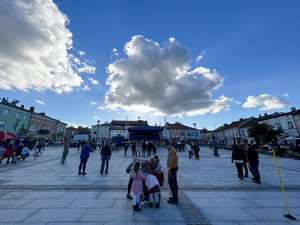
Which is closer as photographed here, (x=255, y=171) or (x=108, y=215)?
(x=108, y=215)

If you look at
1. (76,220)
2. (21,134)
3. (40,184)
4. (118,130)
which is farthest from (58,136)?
(76,220)

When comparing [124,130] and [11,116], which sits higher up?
[124,130]

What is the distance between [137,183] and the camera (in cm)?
416

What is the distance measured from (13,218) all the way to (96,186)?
9.31ft

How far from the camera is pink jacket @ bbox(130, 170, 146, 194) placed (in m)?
4.14

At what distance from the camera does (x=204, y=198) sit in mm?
4926

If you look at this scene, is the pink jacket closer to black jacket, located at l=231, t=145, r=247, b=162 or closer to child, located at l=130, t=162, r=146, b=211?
child, located at l=130, t=162, r=146, b=211

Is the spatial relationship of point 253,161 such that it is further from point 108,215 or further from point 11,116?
point 11,116

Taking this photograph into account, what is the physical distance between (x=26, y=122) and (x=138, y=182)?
50.2 meters

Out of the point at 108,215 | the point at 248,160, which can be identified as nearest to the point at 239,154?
the point at 248,160

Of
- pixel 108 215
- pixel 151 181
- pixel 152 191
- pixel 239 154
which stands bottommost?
pixel 108 215

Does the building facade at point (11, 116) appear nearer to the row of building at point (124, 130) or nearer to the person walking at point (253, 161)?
the row of building at point (124, 130)

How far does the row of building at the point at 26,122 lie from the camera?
35.2m

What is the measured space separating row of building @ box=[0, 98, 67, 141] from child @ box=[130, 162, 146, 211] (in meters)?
37.4
